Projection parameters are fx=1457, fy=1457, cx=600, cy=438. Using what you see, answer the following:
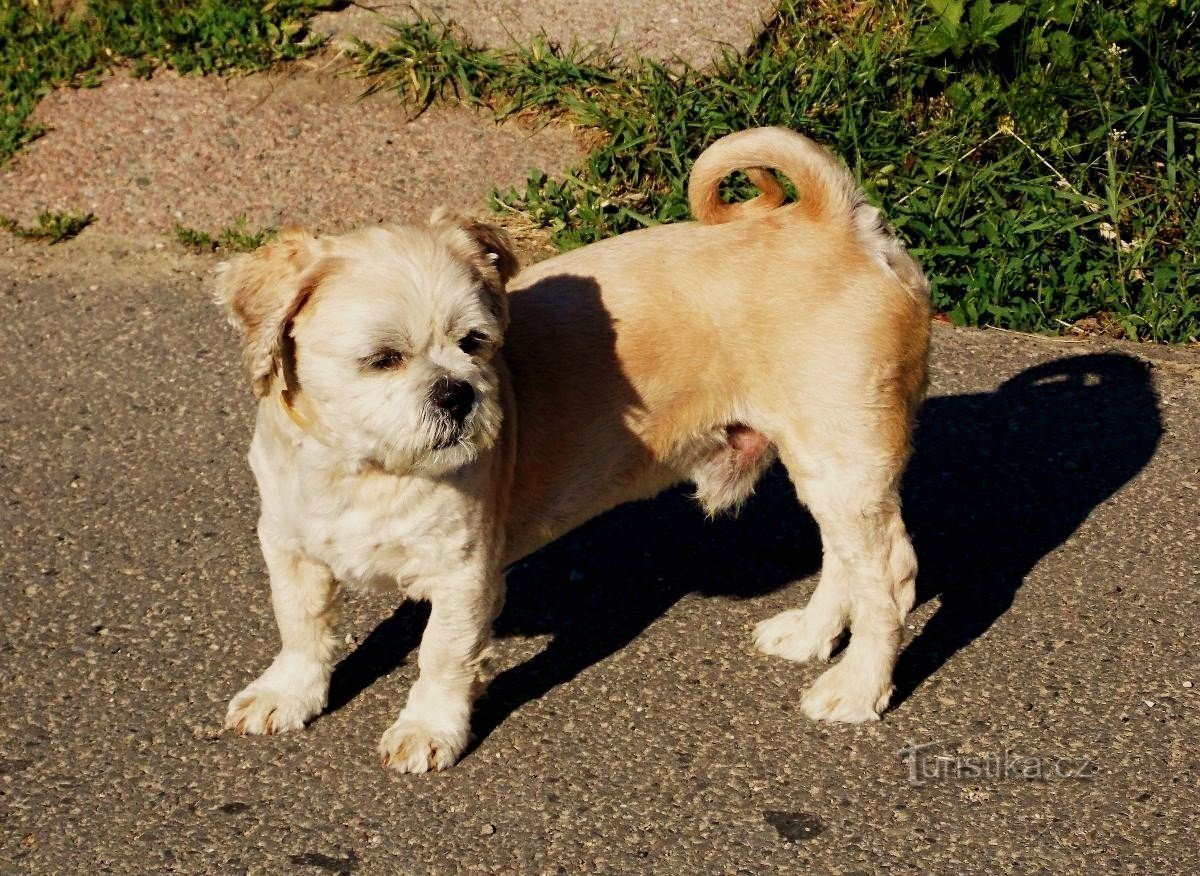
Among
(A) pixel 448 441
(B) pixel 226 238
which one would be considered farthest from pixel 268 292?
(B) pixel 226 238

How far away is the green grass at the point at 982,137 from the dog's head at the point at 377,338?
321 centimetres

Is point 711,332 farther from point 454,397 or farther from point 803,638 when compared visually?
point 803,638

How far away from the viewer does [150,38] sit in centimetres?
777

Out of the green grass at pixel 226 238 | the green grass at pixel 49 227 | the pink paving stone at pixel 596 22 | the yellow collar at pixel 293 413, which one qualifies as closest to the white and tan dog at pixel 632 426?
the yellow collar at pixel 293 413

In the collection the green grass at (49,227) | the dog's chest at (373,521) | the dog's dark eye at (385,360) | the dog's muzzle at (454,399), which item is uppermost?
the dog's dark eye at (385,360)

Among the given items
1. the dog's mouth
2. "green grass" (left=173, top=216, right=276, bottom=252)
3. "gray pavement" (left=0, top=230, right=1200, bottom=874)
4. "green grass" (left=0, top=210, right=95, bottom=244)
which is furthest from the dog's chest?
"green grass" (left=0, top=210, right=95, bottom=244)

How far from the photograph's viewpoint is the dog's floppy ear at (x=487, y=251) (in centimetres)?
371

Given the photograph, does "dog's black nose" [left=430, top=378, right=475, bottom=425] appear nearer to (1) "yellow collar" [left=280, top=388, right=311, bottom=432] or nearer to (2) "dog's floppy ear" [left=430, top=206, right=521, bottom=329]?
(2) "dog's floppy ear" [left=430, top=206, right=521, bottom=329]

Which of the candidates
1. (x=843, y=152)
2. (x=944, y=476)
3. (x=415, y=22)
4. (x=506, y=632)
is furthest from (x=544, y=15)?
(x=506, y=632)

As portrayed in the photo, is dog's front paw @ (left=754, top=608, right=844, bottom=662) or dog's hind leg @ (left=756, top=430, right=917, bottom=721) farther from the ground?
dog's hind leg @ (left=756, top=430, right=917, bottom=721)

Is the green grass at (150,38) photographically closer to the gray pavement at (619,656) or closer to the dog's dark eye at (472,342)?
the gray pavement at (619,656)

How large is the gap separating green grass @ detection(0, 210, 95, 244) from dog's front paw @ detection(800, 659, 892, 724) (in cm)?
449

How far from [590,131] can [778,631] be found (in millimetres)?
3530

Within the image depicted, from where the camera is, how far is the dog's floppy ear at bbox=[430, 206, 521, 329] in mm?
3713
